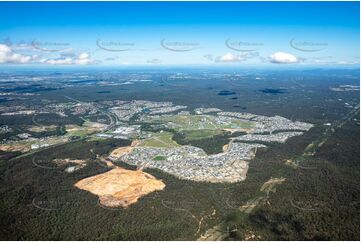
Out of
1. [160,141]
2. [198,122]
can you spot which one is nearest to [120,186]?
[160,141]

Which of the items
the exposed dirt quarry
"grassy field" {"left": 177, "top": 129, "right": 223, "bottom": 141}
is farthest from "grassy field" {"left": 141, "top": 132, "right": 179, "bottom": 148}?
the exposed dirt quarry

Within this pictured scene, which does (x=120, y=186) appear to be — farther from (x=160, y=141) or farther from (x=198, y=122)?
(x=198, y=122)

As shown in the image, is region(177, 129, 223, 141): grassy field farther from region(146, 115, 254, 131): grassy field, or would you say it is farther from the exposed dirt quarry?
the exposed dirt quarry

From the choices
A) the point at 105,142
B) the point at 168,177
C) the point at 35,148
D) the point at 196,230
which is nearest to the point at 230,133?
the point at 105,142

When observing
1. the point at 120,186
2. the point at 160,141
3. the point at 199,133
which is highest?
the point at 120,186

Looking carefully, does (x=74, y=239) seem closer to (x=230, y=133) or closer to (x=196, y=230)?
(x=196, y=230)

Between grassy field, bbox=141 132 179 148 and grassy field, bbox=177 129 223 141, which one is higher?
grassy field, bbox=141 132 179 148

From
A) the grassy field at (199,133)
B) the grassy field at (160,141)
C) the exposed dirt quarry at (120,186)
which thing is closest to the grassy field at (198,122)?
the grassy field at (199,133)

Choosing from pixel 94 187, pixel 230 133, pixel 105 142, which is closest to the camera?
pixel 94 187
